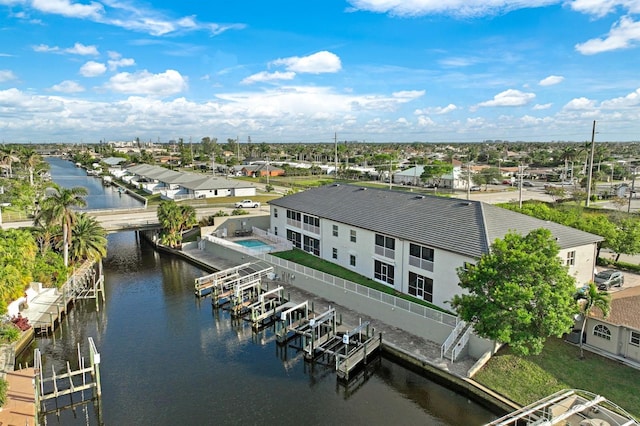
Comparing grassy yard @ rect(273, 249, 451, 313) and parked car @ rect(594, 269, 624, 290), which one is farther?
grassy yard @ rect(273, 249, 451, 313)

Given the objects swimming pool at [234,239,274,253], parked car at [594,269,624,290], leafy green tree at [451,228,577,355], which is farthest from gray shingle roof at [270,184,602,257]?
swimming pool at [234,239,274,253]

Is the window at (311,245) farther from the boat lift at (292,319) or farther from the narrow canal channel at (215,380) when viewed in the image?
the narrow canal channel at (215,380)

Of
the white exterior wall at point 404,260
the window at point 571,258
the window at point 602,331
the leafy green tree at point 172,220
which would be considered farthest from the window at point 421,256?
the leafy green tree at point 172,220

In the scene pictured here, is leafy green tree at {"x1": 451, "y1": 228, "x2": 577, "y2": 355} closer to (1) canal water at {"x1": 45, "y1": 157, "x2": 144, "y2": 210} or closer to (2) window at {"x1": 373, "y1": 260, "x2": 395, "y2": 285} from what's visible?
(2) window at {"x1": 373, "y1": 260, "x2": 395, "y2": 285}

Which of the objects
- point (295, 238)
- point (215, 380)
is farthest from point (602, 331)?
point (295, 238)

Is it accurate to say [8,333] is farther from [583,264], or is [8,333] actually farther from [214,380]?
[583,264]

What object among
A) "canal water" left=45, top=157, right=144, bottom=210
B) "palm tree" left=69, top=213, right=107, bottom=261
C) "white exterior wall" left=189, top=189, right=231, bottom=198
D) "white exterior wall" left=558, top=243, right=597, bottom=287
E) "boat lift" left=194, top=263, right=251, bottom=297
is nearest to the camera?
"white exterior wall" left=558, top=243, right=597, bottom=287

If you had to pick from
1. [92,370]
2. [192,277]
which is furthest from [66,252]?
[92,370]
